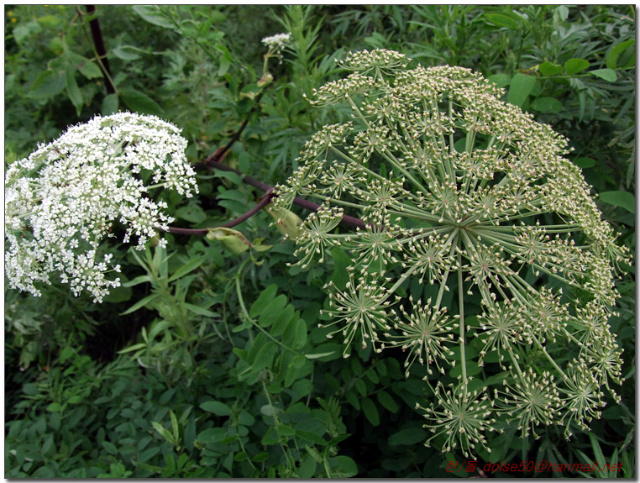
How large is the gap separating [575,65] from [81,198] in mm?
2001

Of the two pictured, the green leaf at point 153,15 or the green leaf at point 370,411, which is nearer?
the green leaf at point 370,411

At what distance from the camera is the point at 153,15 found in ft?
8.54

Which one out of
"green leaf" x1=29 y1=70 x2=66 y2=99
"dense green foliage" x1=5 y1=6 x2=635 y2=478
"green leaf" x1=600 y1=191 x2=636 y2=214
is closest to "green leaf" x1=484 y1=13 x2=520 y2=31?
"dense green foliage" x1=5 y1=6 x2=635 y2=478

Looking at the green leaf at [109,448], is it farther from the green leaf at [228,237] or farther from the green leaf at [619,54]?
the green leaf at [619,54]

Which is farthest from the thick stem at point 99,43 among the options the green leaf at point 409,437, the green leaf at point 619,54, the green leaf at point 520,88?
the green leaf at point 619,54

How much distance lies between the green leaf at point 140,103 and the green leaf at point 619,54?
7.45 ft

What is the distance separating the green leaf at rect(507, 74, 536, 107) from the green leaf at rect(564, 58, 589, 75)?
16 cm

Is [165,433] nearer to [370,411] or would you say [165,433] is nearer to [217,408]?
[217,408]

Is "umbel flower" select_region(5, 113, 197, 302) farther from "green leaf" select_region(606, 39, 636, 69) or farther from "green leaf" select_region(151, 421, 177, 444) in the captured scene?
"green leaf" select_region(606, 39, 636, 69)

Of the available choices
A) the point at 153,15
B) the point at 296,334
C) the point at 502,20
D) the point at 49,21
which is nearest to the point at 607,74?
the point at 502,20

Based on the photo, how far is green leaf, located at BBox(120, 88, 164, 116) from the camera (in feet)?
8.87

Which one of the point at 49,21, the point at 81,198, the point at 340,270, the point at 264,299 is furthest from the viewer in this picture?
the point at 49,21

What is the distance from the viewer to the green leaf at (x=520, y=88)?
1.93 meters

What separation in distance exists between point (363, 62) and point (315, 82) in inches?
18.5
